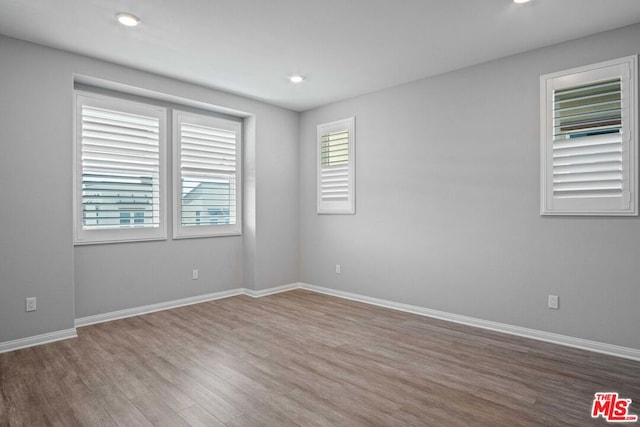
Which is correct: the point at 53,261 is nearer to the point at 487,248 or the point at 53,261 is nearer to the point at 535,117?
the point at 487,248

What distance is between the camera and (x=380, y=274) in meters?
4.83

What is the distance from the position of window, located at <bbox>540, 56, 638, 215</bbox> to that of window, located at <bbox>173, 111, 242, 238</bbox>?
→ 3894 millimetres

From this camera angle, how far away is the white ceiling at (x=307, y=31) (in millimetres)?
2818

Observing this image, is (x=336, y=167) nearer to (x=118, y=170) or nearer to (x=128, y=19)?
(x=118, y=170)

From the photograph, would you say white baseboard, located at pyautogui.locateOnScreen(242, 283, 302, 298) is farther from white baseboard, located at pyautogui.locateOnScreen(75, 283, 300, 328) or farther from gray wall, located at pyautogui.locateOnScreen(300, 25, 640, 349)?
gray wall, located at pyautogui.locateOnScreen(300, 25, 640, 349)

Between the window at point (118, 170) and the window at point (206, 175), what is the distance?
23 centimetres

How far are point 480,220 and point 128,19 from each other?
12.4 feet

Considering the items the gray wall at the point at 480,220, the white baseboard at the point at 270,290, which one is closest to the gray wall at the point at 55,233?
the white baseboard at the point at 270,290

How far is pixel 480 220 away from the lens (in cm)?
391

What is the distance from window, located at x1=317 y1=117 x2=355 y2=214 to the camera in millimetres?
5171

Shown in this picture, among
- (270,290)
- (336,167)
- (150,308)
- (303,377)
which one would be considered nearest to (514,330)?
(303,377)

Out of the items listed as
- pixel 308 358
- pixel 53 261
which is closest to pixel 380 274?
pixel 308 358

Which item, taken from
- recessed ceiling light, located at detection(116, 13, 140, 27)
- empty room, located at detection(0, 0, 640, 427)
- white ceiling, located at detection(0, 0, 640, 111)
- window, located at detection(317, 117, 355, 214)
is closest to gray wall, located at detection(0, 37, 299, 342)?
empty room, located at detection(0, 0, 640, 427)

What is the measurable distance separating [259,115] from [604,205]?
4.24 metres
